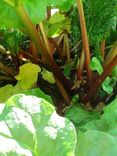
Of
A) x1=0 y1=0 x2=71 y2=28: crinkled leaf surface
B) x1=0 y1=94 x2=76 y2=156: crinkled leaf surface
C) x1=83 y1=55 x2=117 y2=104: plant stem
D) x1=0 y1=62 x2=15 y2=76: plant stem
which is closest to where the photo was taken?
x1=0 y1=94 x2=76 y2=156: crinkled leaf surface

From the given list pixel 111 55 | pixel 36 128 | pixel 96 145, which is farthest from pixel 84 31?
pixel 36 128

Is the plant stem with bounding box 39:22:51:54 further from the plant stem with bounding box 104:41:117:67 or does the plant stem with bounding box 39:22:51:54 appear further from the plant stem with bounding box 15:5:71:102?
the plant stem with bounding box 104:41:117:67

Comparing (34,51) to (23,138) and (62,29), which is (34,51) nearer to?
(62,29)

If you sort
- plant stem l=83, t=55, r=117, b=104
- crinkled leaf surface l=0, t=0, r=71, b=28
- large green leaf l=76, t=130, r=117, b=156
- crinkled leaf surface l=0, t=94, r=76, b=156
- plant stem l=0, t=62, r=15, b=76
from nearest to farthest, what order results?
crinkled leaf surface l=0, t=94, r=76, b=156
large green leaf l=76, t=130, r=117, b=156
crinkled leaf surface l=0, t=0, r=71, b=28
plant stem l=83, t=55, r=117, b=104
plant stem l=0, t=62, r=15, b=76

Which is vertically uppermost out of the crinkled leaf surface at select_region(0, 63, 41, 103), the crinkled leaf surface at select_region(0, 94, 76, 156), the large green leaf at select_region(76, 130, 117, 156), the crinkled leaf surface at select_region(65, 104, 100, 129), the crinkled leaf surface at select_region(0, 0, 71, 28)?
the crinkled leaf surface at select_region(0, 94, 76, 156)

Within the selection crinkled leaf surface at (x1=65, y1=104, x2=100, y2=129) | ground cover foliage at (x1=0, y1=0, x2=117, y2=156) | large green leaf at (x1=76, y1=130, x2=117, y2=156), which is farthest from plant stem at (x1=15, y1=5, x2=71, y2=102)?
large green leaf at (x1=76, y1=130, x2=117, y2=156)

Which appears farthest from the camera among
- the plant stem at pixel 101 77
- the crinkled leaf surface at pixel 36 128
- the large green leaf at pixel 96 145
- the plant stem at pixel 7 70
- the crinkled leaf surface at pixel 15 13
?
the plant stem at pixel 7 70

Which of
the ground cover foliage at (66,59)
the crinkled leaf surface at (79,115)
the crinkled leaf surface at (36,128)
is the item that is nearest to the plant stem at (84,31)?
the ground cover foliage at (66,59)

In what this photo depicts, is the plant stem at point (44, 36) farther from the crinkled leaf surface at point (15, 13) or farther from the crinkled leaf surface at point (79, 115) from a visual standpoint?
the crinkled leaf surface at point (79, 115)

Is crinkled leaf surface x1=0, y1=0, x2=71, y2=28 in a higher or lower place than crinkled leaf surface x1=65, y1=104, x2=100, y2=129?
higher
